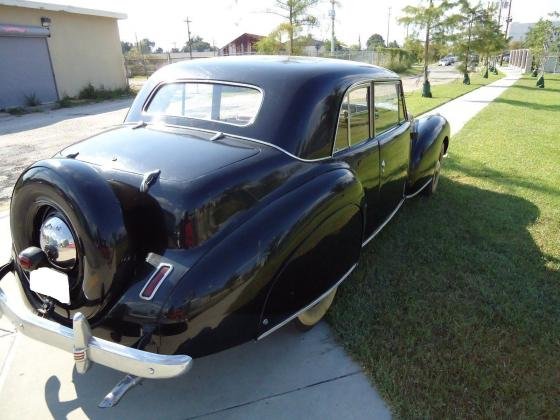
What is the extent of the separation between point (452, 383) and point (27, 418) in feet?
7.33

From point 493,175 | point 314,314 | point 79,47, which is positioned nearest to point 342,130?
point 314,314

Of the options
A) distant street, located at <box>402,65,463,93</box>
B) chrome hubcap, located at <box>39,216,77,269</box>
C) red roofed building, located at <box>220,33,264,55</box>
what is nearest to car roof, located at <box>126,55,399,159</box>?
chrome hubcap, located at <box>39,216,77,269</box>

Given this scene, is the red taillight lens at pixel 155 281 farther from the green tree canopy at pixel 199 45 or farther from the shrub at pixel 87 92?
the green tree canopy at pixel 199 45

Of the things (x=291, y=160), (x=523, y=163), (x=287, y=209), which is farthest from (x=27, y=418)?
(x=523, y=163)

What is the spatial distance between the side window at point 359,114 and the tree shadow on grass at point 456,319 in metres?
1.07

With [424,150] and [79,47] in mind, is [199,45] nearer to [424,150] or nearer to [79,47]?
[79,47]

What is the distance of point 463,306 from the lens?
2.98 meters

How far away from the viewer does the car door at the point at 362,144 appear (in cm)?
289

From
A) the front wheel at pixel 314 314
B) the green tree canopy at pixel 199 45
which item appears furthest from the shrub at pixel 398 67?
the green tree canopy at pixel 199 45

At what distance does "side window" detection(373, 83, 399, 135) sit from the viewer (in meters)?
3.43

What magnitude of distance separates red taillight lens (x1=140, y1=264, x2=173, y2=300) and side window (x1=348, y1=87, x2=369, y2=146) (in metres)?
1.67

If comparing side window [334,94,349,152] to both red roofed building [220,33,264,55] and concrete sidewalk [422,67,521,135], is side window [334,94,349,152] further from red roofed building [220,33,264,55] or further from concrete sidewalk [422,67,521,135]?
red roofed building [220,33,264,55]

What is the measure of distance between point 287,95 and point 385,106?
1353mm

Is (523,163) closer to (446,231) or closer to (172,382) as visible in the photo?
(446,231)
